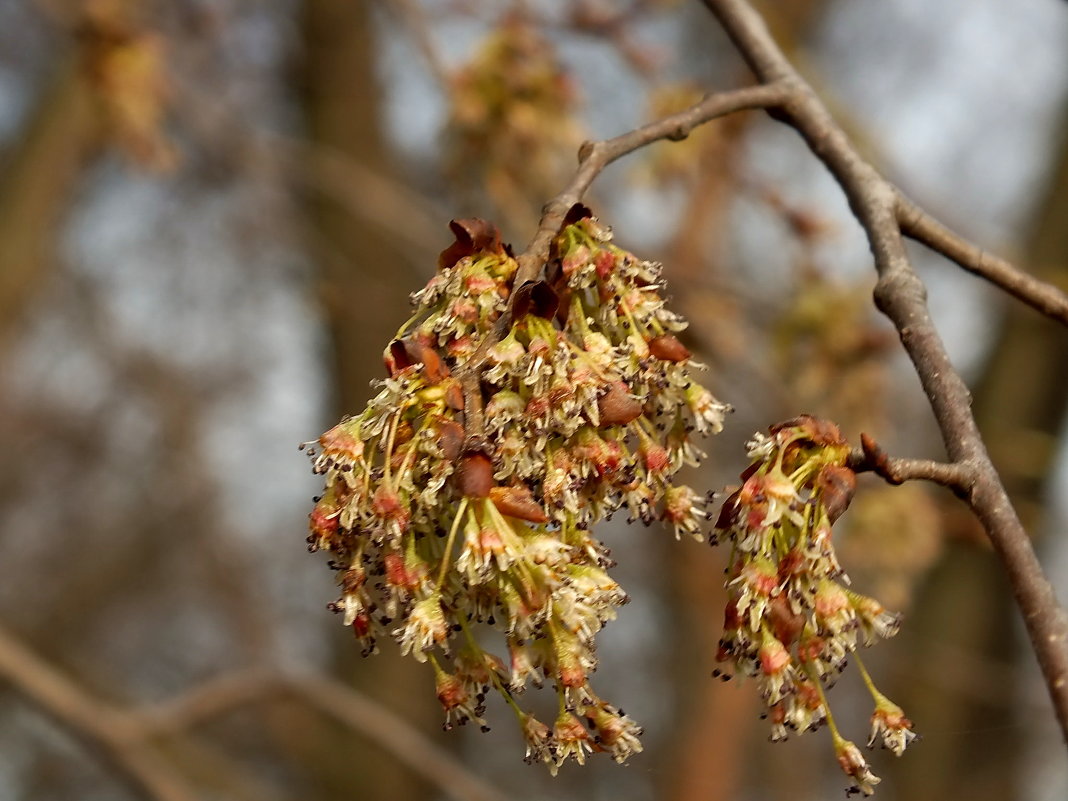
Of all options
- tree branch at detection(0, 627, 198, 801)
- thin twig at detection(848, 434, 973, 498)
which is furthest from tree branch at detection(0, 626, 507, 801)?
thin twig at detection(848, 434, 973, 498)

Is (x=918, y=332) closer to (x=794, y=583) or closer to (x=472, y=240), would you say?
(x=794, y=583)

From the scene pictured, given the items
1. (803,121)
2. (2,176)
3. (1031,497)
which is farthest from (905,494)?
(2,176)

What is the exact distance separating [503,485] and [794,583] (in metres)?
0.31

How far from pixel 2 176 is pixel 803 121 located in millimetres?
7269

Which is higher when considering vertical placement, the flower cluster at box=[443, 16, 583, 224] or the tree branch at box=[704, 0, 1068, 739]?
the flower cluster at box=[443, 16, 583, 224]

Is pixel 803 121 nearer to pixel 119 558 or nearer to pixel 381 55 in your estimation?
pixel 381 55

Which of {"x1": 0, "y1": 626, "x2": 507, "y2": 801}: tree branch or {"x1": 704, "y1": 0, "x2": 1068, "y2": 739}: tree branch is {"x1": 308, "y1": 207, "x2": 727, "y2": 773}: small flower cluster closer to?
{"x1": 704, "y1": 0, "x2": 1068, "y2": 739}: tree branch

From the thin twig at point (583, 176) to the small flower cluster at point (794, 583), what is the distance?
0.29 m

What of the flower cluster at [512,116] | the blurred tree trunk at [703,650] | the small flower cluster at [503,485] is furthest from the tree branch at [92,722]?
the blurred tree trunk at [703,650]

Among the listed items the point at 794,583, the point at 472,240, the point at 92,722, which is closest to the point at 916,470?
the point at 794,583

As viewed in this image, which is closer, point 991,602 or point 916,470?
point 916,470

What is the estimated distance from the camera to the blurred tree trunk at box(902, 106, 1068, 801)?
715 cm

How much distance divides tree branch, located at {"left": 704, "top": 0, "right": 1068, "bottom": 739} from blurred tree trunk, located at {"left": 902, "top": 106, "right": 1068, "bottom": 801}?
5.69 metres

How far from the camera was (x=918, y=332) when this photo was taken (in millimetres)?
1247
